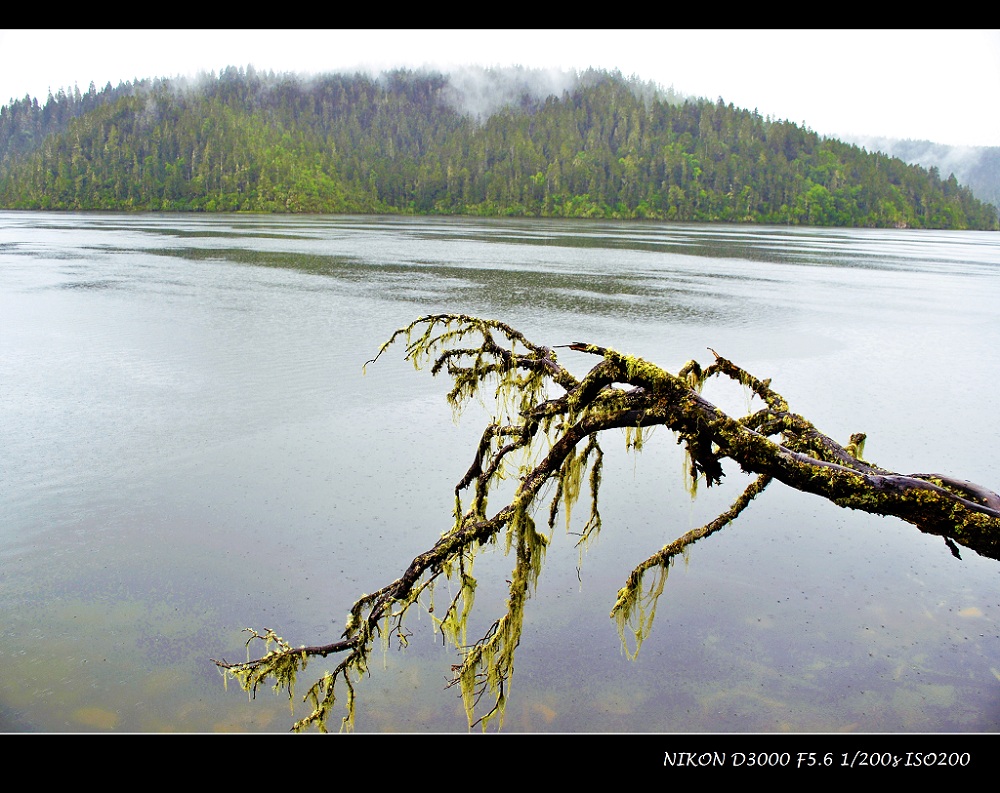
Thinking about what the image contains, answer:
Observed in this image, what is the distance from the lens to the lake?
22.9 feet

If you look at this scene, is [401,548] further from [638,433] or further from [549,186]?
[549,186]

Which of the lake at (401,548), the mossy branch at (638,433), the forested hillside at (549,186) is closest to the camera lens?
the mossy branch at (638,433)

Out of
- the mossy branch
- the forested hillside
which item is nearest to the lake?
the mossy branch

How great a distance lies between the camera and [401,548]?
967 centimetres

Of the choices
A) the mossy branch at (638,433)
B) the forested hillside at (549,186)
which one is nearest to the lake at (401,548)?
the mossy branch at (638,433)

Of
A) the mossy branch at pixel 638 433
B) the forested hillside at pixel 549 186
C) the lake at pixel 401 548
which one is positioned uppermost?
the forested hillside at pixel 549 186

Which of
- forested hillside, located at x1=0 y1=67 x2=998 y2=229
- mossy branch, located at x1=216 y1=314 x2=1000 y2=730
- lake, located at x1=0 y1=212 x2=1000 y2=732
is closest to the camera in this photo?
mossy branch, located at x1=216 y1=314 x2=1000 y2=730

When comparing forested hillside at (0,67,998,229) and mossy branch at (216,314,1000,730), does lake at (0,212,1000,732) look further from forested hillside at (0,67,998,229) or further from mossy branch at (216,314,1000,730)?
forested hillside at (0,67,998,229)

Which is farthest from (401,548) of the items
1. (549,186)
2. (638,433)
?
(549,186)

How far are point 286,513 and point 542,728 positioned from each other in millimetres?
5264

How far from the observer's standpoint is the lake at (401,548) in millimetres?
6969

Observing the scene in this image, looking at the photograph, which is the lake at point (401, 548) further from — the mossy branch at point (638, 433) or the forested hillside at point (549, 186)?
the forested hillside at point (549, 186)

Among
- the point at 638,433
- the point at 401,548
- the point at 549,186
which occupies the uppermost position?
the point at 549,186
